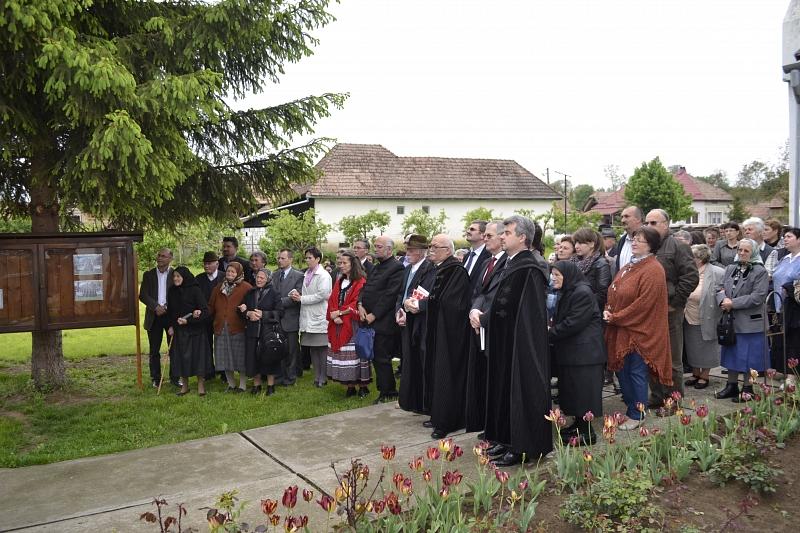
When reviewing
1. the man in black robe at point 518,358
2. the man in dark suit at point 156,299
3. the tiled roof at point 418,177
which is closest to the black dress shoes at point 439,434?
the man in black robe at point 518,358

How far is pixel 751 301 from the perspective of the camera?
7.14m

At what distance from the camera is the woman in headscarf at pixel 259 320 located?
8547 millimetres

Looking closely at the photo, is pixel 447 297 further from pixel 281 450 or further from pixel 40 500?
pixel 40 500

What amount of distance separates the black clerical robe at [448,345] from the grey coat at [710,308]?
3.09 metres

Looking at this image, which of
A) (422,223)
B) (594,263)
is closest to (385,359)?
(594,263)

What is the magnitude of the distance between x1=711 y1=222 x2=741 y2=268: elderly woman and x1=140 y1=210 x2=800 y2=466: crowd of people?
3 cm

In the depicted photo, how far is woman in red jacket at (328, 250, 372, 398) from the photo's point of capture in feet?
27.5

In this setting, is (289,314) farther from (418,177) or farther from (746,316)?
(418,177)

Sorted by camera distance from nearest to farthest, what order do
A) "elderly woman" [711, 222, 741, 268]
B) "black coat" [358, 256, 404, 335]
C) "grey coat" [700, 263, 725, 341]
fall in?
"grey coat" [700, 263, 725, 341] < "black coat" [358, 256, 404, 335] < "elderly woman" [711, 222, 741, 268]

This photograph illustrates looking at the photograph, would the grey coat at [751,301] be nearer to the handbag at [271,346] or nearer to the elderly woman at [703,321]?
the elderly woman at [703,321]

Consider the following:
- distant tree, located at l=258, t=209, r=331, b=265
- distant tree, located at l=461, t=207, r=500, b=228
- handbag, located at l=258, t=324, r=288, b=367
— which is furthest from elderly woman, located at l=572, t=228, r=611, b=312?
distant tree, located at l=461, t=207, r=500, b=228

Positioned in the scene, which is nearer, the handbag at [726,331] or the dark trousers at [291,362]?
the handbag at [726,331]

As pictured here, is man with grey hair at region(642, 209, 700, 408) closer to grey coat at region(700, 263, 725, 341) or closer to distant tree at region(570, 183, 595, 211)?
grey coat at region(700, 263, 725, 341)

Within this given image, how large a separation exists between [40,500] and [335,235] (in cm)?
3712
